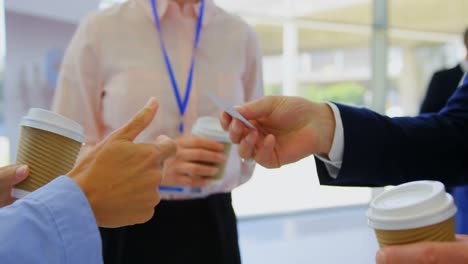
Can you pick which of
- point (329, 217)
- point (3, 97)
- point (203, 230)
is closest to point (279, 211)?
point (329, 217)

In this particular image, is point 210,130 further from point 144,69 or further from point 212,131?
point 144,69

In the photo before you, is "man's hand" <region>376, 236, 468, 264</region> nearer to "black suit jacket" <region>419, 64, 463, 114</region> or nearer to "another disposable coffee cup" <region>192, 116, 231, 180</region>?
"another disposable coffee cup" <region>192, 116, 231, 180</region>

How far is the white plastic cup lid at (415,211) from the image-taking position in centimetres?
62

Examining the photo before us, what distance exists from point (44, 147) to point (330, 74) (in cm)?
538

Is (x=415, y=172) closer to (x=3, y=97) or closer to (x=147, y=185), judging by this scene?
(x=147, y=185)

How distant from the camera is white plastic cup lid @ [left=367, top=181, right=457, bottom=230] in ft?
2.04

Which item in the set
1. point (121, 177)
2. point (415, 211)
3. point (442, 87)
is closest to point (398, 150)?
point (415, 211)

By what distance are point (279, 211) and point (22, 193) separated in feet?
13.9

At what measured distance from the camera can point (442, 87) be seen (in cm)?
265

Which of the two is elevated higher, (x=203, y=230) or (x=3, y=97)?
(x=3, y=97)

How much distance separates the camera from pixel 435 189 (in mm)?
662

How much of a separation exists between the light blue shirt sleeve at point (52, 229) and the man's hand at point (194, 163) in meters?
0.55

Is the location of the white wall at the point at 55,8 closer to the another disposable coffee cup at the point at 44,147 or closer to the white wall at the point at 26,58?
the white wall at the point at 26,58

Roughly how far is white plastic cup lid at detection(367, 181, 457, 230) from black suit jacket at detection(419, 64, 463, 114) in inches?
86.5
